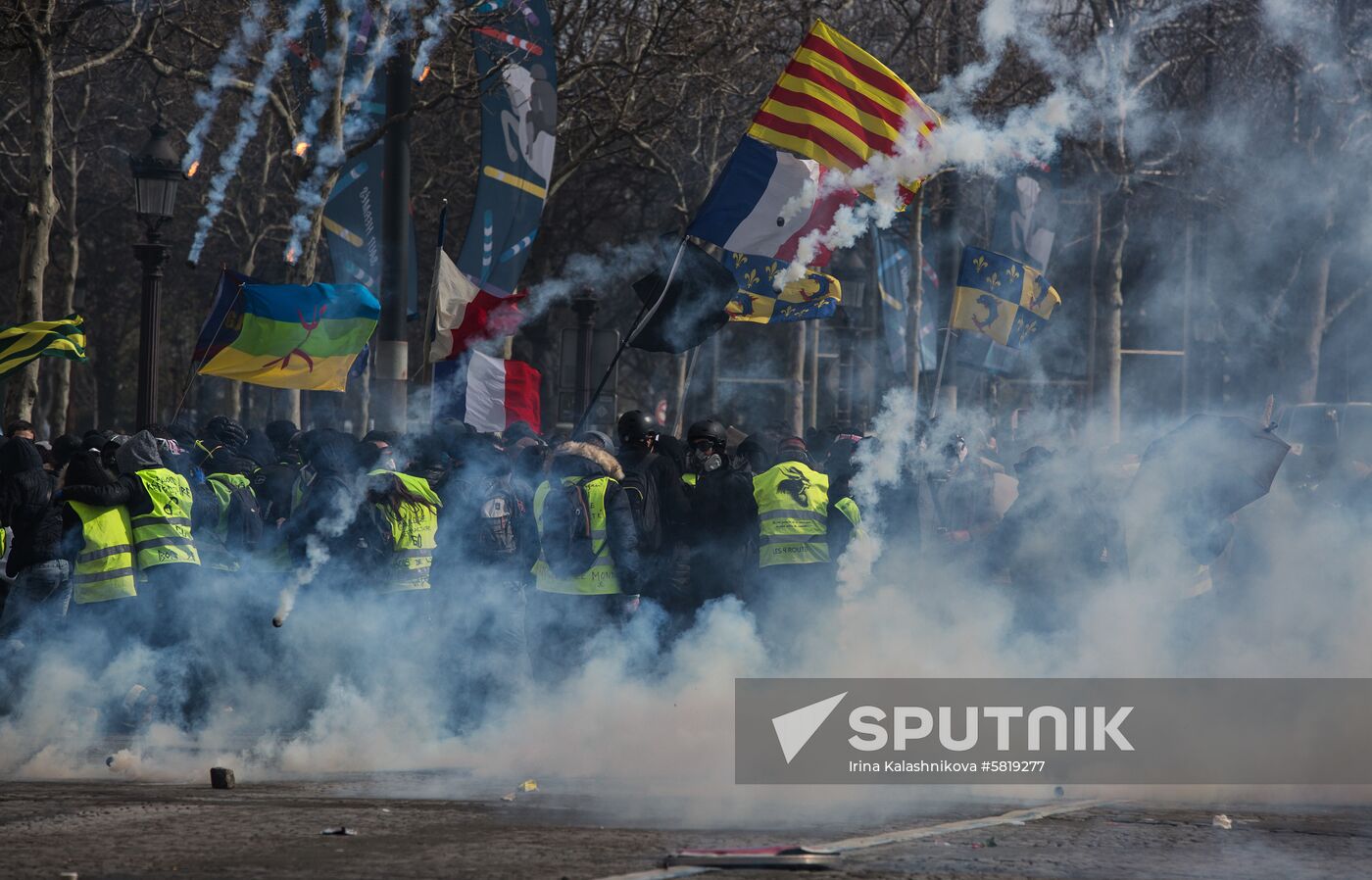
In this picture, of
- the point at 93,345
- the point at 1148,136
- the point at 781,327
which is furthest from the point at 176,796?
the point at 93,345

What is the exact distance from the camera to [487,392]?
49.4 ft

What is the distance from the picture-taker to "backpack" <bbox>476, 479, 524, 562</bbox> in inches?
405

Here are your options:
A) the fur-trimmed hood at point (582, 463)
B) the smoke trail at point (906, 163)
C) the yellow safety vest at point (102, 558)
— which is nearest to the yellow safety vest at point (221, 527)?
the yellow safety vest at point (102, 558)

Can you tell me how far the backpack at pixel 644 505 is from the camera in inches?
390

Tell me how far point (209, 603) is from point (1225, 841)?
5.82 m

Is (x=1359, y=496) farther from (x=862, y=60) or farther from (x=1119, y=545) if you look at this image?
(x=862, y=60)

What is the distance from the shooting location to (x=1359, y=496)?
40.1 feet

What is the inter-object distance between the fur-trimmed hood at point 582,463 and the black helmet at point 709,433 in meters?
0.87

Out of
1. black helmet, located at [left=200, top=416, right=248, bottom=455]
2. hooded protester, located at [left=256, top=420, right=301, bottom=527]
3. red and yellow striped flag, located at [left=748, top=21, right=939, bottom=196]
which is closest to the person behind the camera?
hooded protester, located at [left=256, top=420, right=301, bottom=527]

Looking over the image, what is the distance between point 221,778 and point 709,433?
3.59 metres

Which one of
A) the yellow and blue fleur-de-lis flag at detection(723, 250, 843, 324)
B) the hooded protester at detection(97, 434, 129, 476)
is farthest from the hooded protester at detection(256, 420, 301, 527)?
the yellow and blue fleur-de-lis flag at detection(723, 250, 843, 324)

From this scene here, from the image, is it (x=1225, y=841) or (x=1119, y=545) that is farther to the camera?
(x=1119, y=545)

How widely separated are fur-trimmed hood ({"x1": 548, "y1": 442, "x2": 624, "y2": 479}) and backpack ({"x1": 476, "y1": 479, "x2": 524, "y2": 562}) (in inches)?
24.9

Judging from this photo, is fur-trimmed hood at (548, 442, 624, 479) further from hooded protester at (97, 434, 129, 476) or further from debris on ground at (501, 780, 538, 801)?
hooded protester at (97, 434, 129, 476)
